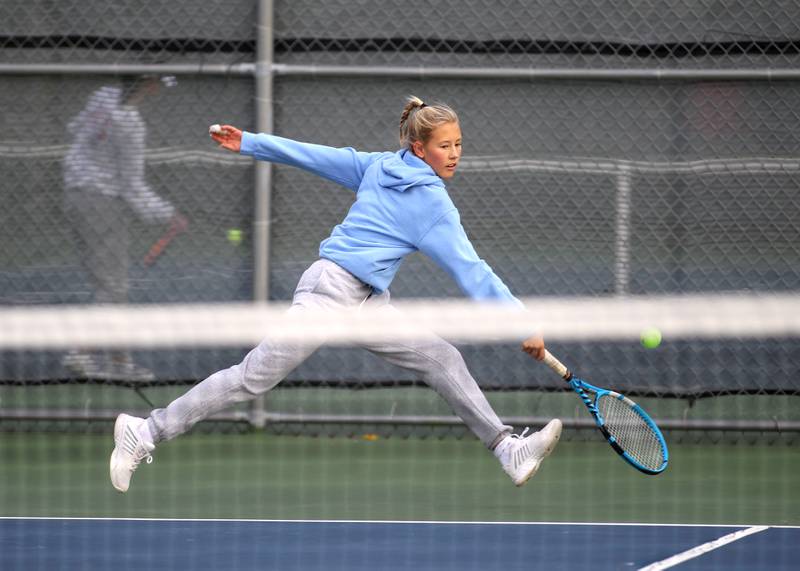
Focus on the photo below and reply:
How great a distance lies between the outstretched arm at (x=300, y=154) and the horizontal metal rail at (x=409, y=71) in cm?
169

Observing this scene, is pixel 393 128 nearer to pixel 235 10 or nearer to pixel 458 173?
pixel 458 173

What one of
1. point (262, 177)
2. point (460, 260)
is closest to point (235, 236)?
point (262, 177)

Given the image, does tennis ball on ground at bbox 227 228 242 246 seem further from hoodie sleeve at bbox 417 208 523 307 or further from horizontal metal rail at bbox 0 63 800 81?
hoodie sleeve at bbox 417 208 523 307

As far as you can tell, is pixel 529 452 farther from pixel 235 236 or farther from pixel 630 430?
pixel 235 236

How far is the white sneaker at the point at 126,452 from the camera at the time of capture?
4.86m

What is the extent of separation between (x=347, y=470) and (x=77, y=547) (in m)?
1.72

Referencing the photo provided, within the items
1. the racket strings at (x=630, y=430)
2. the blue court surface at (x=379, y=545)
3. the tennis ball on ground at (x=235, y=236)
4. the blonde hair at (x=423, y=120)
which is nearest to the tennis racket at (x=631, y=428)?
the racket strings at (x=630, y=430)

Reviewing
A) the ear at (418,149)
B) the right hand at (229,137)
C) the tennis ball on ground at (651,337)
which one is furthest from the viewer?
the tennis ball on ground at (651,337)

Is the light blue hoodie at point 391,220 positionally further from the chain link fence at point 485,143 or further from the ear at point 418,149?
the chain link fence at point 485,143

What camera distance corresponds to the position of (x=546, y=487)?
592 cm

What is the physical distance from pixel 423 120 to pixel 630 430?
4.23 feet

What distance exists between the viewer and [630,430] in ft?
17.1

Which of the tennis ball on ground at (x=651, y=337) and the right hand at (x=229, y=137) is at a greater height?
the right hand at (x=229, y=137)

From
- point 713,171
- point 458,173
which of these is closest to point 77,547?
point 458,173
